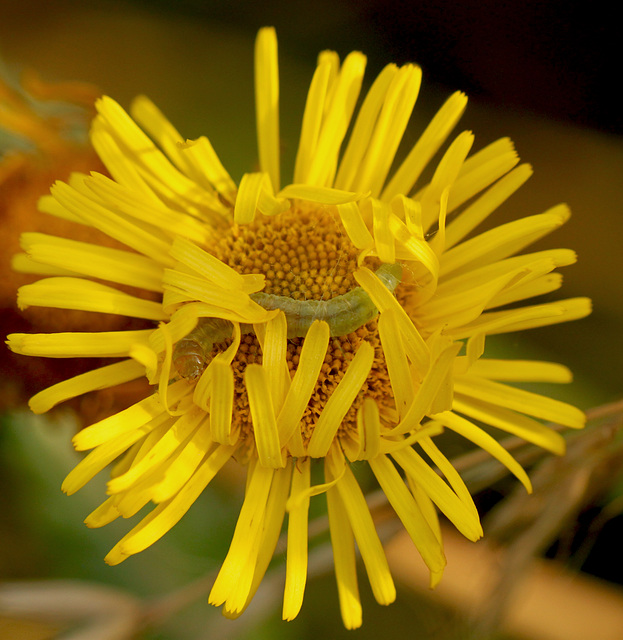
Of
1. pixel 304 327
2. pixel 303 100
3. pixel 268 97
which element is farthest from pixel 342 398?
pixel 303 100

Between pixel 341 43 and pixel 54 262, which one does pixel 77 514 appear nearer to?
pixel 54 262

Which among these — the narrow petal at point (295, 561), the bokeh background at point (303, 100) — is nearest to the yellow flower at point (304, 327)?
the narrow petal at point (295, 561)

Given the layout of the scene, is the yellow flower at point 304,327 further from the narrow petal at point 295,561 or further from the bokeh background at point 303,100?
the bokeh background at point 303,100

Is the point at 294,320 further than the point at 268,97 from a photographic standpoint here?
No

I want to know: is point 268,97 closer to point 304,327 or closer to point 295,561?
point 304,327

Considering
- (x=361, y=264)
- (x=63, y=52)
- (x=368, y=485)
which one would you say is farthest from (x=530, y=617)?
(x=63, y=52)
